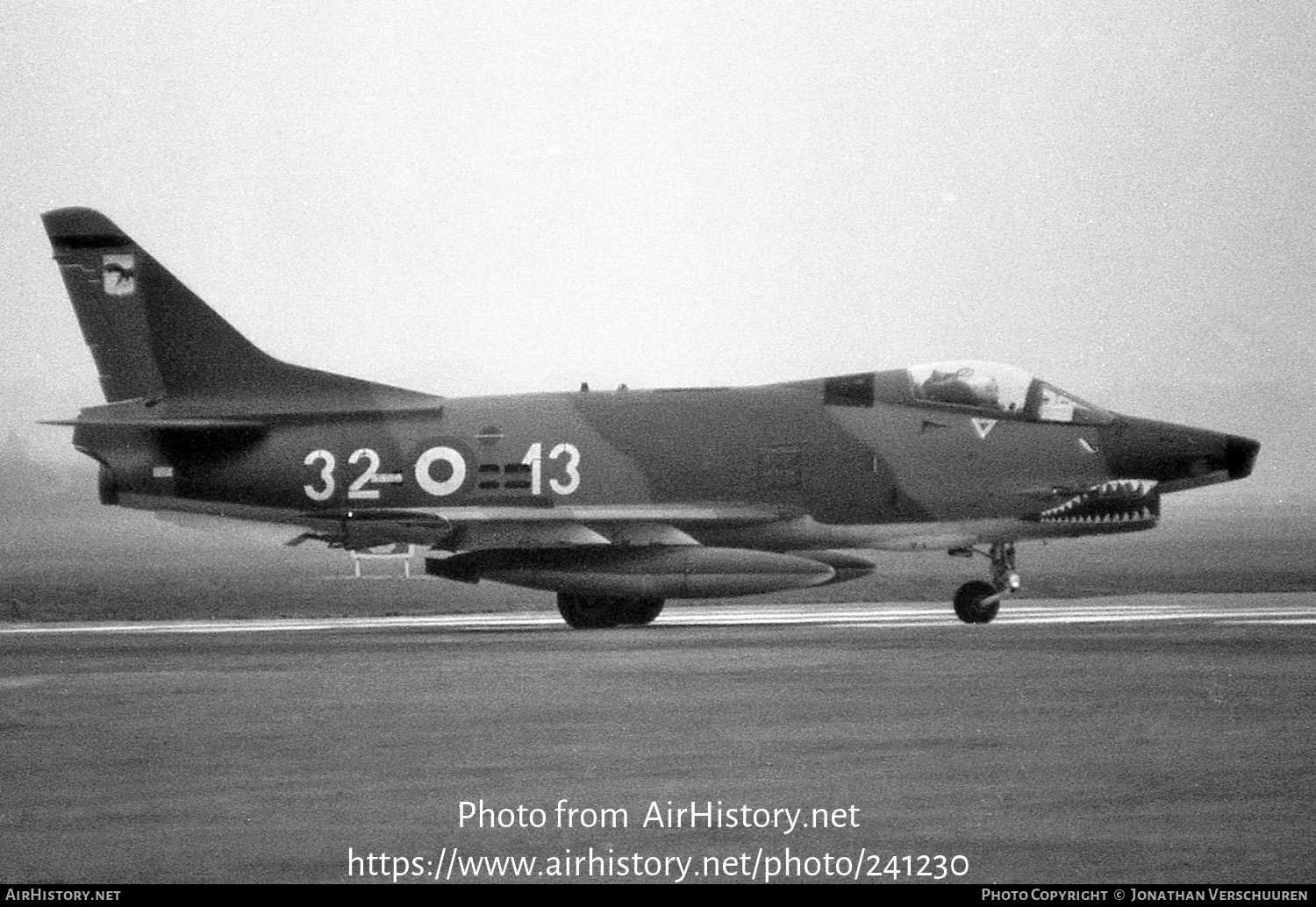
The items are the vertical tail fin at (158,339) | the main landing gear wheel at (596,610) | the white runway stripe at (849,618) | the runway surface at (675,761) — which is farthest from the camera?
the vertical tail fin at (158,339)

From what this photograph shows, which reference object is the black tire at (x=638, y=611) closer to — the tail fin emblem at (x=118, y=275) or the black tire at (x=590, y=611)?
the black tire at (x=590, y=611)

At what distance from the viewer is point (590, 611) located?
24.8 m

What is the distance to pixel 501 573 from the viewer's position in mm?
24031

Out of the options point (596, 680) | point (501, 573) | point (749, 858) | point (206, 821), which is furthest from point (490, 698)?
point (501, 573)

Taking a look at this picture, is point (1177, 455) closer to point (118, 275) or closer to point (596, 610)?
point (596, 610)

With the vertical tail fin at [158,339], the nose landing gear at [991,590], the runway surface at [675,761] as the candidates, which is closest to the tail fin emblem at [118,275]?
the vertical tail fin at [158,339]

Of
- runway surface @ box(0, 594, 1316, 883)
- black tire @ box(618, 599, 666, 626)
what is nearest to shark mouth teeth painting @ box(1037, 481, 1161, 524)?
runway surface @ box(0, 594, 1316, 883)

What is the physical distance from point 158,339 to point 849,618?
9299 millimetres

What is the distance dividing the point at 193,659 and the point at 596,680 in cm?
471

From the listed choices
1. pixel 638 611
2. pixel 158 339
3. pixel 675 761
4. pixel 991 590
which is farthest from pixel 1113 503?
pixel 675 761

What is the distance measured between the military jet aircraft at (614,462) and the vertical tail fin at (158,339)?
3 centimetres

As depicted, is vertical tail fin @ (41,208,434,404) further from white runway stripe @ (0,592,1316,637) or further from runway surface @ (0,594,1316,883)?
runway surface @ (0,594,1316,883)

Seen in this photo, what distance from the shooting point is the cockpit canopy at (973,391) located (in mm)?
24625

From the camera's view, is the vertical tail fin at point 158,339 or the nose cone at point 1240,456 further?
the vertical tail fin at point 158,339
